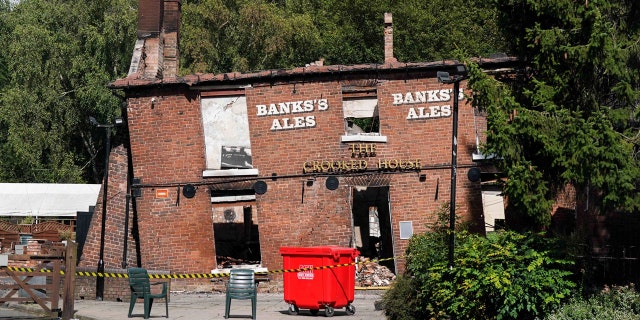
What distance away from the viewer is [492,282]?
52.6 feet

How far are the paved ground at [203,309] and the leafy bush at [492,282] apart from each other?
1273 mm

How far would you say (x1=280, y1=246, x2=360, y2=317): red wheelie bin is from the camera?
18.4 meters

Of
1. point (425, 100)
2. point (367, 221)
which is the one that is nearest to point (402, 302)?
point (425, 100)

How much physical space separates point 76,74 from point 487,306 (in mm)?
39254

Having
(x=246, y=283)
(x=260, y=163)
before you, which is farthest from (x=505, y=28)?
(x=260, y=163)

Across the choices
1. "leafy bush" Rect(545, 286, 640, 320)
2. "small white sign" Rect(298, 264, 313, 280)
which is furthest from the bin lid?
"leafy bush" Rect(545, 286, 640, 320)

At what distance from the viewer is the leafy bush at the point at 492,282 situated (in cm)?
1595

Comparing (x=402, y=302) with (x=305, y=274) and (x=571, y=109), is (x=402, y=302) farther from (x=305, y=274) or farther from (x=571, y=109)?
(x=571, y=109)

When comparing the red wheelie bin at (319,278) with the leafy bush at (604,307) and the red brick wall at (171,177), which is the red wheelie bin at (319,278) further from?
the red brick wall at (171,177)

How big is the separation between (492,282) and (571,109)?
11.2ft

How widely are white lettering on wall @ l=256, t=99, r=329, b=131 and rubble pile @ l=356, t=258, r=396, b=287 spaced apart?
3.95 metres

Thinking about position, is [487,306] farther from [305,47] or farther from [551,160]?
[305,47]

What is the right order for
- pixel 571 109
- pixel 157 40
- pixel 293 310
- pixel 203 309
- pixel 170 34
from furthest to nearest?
pixel 170 34, pixel 157 40, pixel 203 309, pixel 293 310, pixel 571 109

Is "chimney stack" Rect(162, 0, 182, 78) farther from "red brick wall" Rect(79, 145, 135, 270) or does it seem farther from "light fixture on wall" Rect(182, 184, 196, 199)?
"light fixture on wall" Rect(182, 184, 196, 199)
